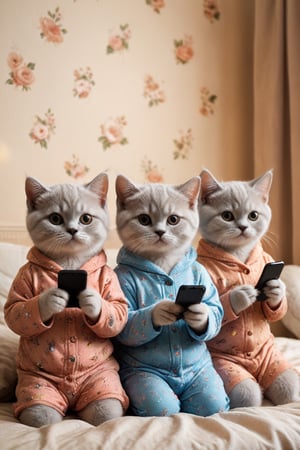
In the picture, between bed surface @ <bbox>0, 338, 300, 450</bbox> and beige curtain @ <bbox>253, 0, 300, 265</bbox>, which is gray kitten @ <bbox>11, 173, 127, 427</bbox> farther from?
beige curtain @ <bbox>253, 0, 300, 265</bbox>

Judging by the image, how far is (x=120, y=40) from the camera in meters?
2.27

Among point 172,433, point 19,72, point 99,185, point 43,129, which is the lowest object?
point 172,433

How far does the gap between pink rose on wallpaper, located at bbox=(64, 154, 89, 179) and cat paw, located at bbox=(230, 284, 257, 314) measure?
44.0 inches

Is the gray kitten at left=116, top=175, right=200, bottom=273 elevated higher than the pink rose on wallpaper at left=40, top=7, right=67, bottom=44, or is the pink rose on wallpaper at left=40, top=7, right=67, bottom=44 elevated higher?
the pink rose on wallpaper at left=40, top=7, right=67, bottom=44

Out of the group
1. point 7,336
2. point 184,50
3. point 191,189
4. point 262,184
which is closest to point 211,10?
point 184,50

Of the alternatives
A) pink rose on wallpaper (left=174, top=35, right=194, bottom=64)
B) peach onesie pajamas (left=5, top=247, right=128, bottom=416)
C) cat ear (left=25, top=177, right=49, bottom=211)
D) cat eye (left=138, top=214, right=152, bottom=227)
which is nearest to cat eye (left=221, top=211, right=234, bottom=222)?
cat eye (left=138, top=214, right=152, bottom=227)

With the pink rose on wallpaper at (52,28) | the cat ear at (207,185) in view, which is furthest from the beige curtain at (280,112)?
the cat ear at (207,185)

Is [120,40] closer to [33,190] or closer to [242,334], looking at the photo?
[33,190]

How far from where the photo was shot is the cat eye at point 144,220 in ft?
4.07

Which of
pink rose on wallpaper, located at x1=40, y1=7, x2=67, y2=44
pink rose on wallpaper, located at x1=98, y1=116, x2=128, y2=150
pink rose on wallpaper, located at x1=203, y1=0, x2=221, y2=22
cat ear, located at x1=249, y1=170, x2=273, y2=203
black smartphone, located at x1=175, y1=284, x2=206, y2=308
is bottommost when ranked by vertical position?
black smartphone, located at x1=175, y1=284, x2=206, y2=308

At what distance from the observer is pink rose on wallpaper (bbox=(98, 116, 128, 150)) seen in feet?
7.38

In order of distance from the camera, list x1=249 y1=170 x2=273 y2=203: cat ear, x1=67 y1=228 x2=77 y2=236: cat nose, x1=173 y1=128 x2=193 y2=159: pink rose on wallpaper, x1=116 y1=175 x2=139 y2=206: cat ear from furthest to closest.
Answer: x1=173 y1=128 x2=193 y2=159: pink rose on wallpaper → x1=249 y1=170 x2=273 y2=203: cat ear → x1=116 y1=175 x2=139 y2=206: cat ear → x1=67 y1=228 x2=77 y2=236: cat nose

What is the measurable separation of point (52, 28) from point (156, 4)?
0.50 metres

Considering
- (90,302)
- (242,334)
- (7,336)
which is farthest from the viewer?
(7,336)
